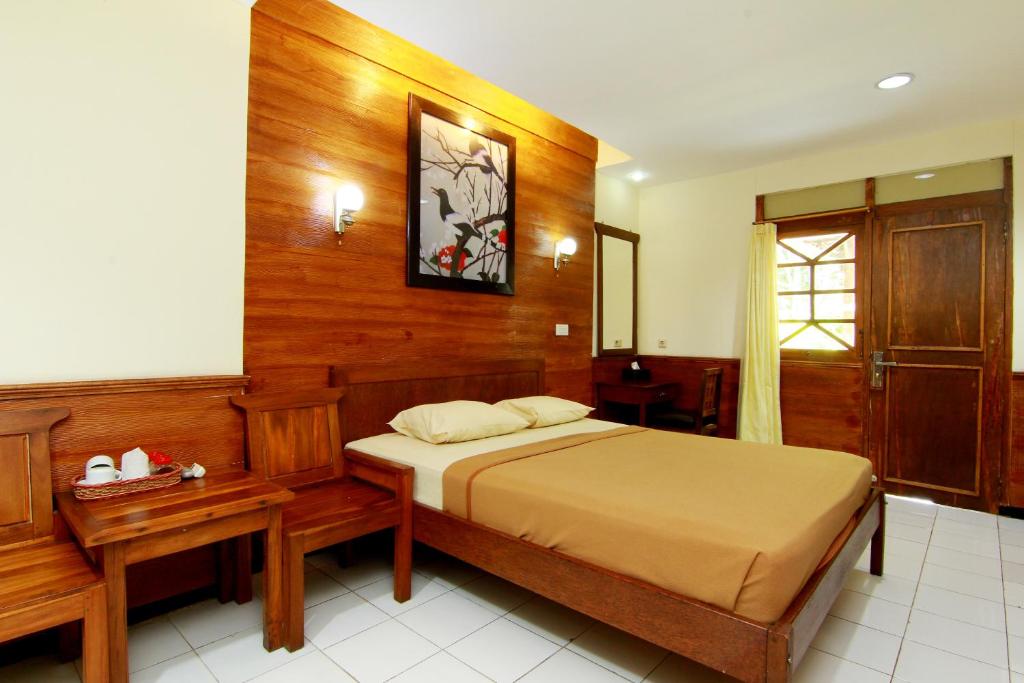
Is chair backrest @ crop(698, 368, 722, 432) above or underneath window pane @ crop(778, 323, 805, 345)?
underneath

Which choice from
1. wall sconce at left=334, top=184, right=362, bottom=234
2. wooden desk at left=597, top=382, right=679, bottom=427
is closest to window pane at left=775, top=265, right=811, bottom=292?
wooden desk at left=597, top=382, right=679, bottom=427

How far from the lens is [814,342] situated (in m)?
Answer: 4.46

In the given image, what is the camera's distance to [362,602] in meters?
2.32

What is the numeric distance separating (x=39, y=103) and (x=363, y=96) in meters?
1.40

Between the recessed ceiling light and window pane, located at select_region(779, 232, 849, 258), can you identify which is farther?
window pane, located at select_region(779, 232, 849, 258)

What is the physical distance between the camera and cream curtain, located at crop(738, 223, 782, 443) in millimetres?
4500

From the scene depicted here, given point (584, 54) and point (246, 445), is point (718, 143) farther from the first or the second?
point (246, 445)

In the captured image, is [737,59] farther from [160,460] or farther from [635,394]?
[160,460]

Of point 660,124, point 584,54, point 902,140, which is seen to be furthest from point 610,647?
point 902,140

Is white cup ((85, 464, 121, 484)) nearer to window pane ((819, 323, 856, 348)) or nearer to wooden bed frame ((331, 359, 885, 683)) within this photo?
wooden bed frame ((331, 359, 885, 683))

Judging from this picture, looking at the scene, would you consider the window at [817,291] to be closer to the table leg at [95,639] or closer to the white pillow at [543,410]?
the white pillow at [543,410]

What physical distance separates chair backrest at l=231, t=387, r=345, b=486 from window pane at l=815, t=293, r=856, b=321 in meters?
3.84

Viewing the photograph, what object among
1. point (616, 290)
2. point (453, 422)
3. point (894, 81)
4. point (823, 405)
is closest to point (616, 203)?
point (616, 290)

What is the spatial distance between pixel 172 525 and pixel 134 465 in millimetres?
414
